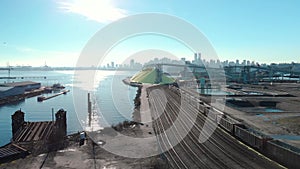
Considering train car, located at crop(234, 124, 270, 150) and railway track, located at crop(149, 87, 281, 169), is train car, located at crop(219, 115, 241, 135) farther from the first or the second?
railway track, located at crop(149, 87, 281, 169)

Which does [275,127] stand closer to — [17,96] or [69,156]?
[69,156]

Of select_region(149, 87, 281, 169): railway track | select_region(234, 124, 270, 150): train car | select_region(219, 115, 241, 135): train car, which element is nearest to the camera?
select_region(149, 87, 281, 169): railway track

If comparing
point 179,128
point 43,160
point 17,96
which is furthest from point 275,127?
point 17,96

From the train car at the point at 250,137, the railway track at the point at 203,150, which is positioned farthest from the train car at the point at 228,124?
the railway track at the point at 203,150

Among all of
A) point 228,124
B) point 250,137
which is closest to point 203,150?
point 250,137

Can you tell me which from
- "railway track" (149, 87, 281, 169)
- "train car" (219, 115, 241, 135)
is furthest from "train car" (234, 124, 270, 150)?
"railway track" (149, 87, 281, 169)

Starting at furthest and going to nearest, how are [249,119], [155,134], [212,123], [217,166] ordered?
[249,119]
[212,123]
[155,134]
[217,166]

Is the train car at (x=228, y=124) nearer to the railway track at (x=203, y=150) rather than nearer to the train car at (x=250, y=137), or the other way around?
the train car at (x=250, y=137)

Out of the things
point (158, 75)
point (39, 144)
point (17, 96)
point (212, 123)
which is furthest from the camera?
point (158, 75)
